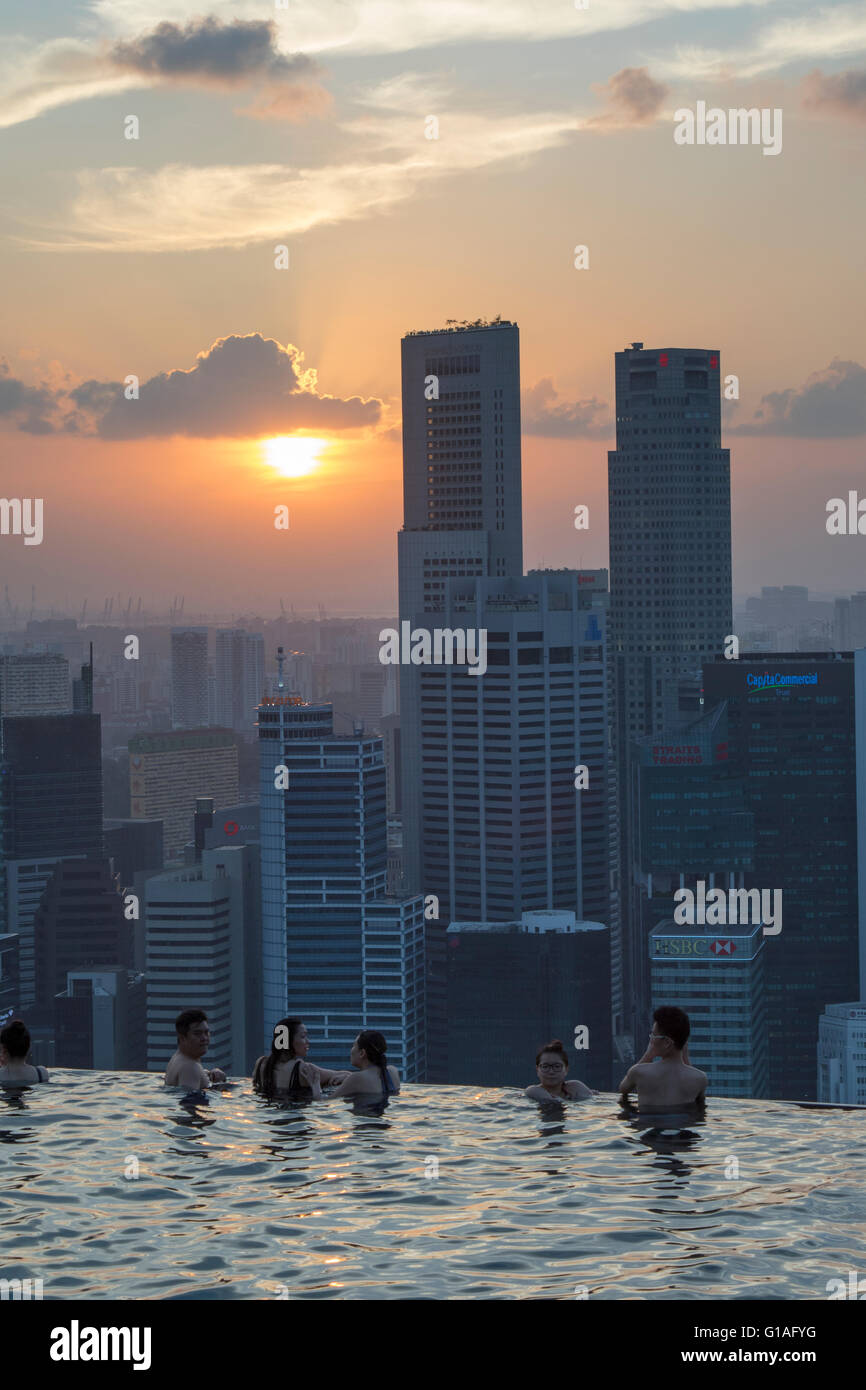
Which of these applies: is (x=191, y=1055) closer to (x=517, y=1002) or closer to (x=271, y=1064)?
(x=271, y=1064)

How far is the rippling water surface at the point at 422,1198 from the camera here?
1602cm

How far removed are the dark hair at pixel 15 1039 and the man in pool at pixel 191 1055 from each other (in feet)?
7.42

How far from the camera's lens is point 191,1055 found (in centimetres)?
2508

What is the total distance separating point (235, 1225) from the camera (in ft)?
59.7

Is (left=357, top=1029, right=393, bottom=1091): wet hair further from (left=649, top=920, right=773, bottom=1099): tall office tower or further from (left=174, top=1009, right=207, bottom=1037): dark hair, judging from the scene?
(left=649, top=920, right=773, bottom=1099): tall office tower

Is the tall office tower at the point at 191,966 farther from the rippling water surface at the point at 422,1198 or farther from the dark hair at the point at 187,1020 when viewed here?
the rippling water surface at the point at 422,1198

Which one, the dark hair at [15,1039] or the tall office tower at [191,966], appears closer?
the dark hair at [15,1039]

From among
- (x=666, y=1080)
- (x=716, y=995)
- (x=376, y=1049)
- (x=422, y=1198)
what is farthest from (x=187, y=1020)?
(x=716, y=995)

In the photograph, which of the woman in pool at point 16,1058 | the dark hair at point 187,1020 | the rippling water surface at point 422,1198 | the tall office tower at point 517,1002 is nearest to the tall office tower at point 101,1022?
the tall office tower at point 517,1002

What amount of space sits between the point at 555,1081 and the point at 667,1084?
1.87m

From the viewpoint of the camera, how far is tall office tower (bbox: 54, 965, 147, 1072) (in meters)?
185

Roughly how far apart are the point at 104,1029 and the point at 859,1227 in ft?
580
